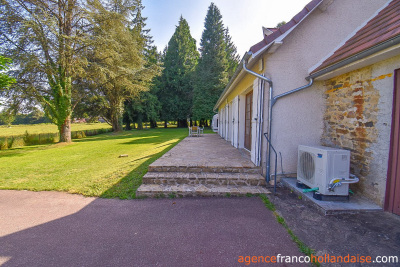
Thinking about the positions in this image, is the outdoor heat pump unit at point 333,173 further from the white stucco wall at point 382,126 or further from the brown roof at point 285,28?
the brown roof at point 285,28

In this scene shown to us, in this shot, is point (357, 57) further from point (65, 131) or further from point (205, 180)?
point (65, 131)

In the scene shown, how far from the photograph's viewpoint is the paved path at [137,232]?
2.04 metres

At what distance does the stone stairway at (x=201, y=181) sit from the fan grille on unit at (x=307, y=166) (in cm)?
87

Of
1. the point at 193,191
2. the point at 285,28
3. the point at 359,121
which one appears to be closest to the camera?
the point at 359,121

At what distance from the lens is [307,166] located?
3627 mm

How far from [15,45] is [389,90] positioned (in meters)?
17.2

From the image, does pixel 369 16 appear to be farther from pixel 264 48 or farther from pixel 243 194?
pixel 243 194

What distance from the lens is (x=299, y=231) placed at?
96.4 inches

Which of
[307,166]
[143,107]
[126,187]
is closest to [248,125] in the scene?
[307,166]

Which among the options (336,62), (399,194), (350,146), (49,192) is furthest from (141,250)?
(336,62)

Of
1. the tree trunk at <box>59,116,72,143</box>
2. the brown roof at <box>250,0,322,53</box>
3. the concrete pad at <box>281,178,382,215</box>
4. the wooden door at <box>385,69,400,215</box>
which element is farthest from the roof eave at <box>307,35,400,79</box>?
the tree trunk at <box>59,116,72,143</box>

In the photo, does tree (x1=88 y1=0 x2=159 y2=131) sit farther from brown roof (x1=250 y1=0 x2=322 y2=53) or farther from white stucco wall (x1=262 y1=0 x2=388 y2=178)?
white stucco wall (x1=262 y1=0 x2=388 y2=178)

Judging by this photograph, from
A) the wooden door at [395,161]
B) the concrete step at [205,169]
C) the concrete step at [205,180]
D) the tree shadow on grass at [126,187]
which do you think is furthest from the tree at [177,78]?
the wooden door at [395,161]

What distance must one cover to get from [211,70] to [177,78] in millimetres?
7380
